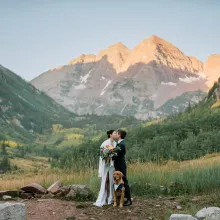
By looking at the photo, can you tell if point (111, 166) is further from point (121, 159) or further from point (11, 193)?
point (11, 193)

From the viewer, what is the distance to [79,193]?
1673cm


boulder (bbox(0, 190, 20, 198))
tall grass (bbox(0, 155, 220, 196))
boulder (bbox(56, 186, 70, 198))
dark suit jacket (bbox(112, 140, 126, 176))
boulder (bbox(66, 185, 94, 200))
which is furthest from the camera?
tall grass (bbox(0, 155, 220, 196))

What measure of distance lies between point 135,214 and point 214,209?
10.5ft

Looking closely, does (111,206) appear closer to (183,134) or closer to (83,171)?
(83,171)

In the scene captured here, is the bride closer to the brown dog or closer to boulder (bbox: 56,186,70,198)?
the brown dog

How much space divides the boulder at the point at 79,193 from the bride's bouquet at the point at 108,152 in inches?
86.1

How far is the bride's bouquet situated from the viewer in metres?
15.3

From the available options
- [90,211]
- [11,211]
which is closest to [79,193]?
[90,211]

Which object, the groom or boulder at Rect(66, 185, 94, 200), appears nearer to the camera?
the groom

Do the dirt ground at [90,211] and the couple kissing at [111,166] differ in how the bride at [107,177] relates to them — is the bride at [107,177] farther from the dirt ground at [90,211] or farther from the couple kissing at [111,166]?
the dirt ground at [90,211]

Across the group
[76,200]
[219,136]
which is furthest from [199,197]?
[219,136]

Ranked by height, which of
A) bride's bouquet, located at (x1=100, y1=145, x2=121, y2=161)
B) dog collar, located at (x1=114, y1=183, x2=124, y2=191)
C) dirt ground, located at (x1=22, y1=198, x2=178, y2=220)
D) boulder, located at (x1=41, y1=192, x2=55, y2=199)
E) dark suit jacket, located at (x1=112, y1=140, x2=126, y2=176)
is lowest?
dirt ground, located at (x1=22, y1=198, x2=178, y2=220)

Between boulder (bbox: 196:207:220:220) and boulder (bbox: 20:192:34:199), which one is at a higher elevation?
boulder (bbox: 20:192:34:199)

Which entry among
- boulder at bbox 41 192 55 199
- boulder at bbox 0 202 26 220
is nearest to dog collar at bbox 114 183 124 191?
boulder at bbox 41 192 55 199
